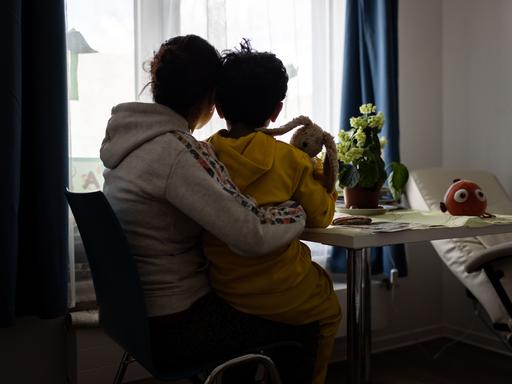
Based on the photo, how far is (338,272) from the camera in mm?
2422

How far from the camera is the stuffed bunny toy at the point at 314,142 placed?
123cm

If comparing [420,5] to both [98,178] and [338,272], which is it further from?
[98,178]

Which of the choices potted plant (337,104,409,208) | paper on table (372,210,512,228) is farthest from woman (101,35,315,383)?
potted plant (337,104,409,208)

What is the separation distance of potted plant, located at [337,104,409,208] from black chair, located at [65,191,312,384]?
0.62 metres

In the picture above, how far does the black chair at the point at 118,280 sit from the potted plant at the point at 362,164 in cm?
62

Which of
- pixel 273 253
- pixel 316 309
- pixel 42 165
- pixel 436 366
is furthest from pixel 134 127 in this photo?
pixel 436 366

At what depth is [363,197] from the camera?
1.61 meters

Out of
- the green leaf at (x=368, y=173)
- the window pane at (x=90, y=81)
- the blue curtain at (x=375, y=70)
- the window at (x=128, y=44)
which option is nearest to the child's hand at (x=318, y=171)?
the green leaf at (x=368, y=173)

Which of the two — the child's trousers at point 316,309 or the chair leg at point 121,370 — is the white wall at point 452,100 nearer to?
the child's trousers at point 316,309

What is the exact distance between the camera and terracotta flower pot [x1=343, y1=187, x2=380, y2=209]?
161 centimetres

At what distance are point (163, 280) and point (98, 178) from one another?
1.04 meters

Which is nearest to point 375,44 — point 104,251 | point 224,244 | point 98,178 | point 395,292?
point 395,292

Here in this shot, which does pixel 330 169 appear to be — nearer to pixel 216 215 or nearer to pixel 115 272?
pixel 216 215

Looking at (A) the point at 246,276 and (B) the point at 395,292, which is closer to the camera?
(A) the point at 246,276
